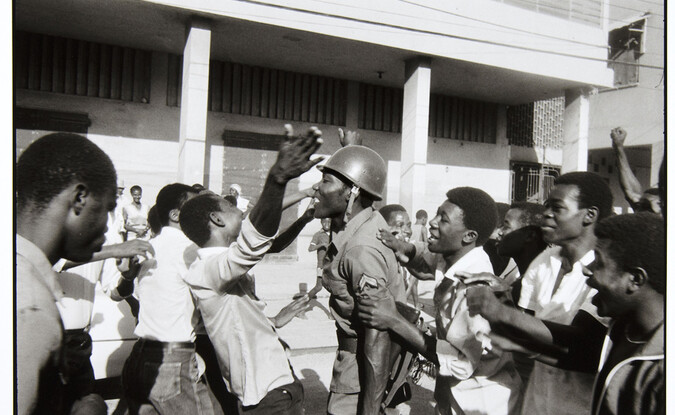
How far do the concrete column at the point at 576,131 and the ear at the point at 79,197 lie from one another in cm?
1152

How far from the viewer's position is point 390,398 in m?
2.41

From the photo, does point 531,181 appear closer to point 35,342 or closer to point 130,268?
point 130,268

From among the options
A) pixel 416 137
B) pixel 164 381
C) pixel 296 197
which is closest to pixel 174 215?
pixel 296 197

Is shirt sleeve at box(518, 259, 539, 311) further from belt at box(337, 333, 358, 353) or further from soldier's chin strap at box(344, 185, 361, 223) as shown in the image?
soldier's chin strap at box(344, 185, 361, 223)

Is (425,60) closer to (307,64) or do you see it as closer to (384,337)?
(307,64)

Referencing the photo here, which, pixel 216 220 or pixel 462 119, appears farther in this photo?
pixel 462 119

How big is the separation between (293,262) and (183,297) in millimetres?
8757

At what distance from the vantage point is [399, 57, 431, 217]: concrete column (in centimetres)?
974

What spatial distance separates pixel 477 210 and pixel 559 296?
0.63 metres

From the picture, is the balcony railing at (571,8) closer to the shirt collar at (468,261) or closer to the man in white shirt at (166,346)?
the shirt collar at (468,261)

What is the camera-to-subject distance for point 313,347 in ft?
17.1

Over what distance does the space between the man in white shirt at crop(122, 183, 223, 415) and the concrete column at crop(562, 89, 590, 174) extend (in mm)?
10706

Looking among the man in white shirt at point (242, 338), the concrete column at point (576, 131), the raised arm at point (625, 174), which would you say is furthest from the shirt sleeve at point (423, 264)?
the concrete column at point (576, 131)

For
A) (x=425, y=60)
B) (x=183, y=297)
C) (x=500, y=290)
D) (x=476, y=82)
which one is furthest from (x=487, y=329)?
(x=476, y=82)
